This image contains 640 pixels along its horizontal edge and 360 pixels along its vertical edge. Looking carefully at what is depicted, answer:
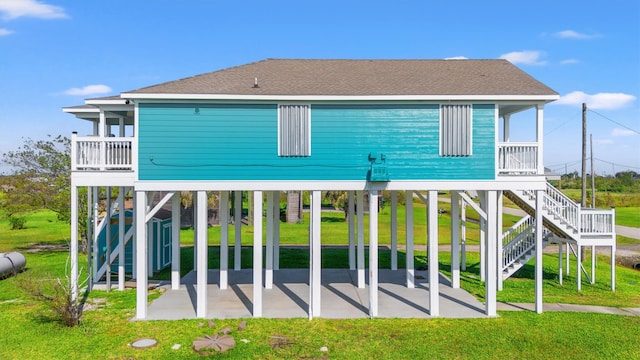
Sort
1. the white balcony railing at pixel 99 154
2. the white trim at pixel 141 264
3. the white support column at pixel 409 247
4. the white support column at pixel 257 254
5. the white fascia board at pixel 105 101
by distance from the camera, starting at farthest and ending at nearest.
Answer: the white support column at pixel 409 247 → the white fascia board at pixel 105 101 → the white balcony railing at pixel 99 154 → the white support column at pixel 257 254 → the white trim at pixel 141 264

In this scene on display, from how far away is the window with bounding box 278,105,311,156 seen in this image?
12.2 metres

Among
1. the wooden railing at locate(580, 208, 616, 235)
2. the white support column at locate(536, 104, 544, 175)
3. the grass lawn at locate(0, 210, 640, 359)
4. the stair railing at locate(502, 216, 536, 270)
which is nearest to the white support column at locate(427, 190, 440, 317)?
the grass lawn at locate(0, 210, 640, 359)

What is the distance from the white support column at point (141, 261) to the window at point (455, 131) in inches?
361

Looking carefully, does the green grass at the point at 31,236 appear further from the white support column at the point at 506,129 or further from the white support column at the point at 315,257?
the white support column at the point at 506,129

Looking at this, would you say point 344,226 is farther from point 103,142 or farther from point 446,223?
point 103,142

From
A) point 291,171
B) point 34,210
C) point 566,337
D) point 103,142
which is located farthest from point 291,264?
point 34,210

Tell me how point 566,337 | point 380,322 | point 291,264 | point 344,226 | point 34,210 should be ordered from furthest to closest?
1. point 344,226
2. point 34,210
3. point 291,264
4. point 380,322
5. point 566,337

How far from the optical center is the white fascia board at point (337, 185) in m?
12.2

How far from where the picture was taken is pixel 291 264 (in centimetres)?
1981

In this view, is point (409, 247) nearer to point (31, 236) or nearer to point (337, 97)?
point (337, 97)

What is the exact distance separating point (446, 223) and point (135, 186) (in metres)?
34.2

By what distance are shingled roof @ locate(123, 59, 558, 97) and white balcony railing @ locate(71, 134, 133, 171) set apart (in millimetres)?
1928

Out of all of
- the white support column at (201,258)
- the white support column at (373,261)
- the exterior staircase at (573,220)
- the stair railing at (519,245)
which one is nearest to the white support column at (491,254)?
the exterior staircase at (573,220)

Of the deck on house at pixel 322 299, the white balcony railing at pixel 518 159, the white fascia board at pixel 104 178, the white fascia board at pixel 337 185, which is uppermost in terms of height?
the white balcony railing at pixel 518 159
